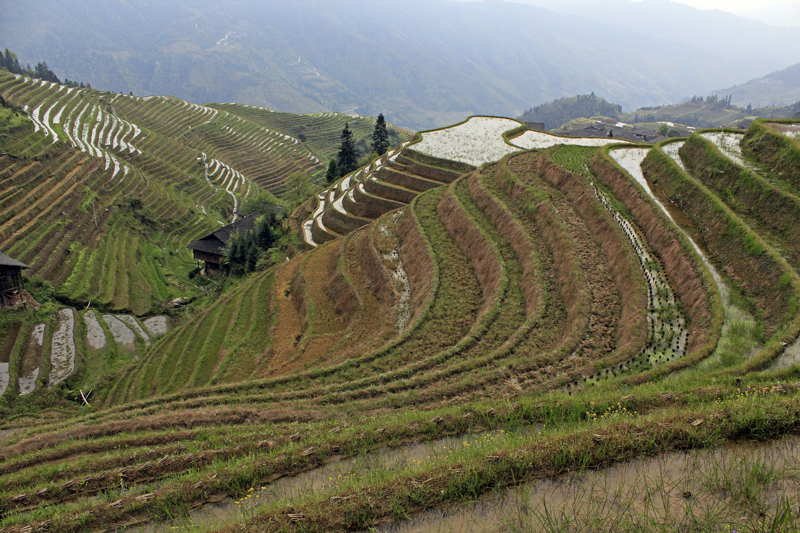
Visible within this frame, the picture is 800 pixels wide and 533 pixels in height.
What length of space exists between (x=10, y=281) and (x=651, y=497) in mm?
40953

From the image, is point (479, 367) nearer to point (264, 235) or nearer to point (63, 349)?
point (63, 349)

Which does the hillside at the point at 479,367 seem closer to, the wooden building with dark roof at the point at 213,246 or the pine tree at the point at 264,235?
the pine tree at the point at 264,235

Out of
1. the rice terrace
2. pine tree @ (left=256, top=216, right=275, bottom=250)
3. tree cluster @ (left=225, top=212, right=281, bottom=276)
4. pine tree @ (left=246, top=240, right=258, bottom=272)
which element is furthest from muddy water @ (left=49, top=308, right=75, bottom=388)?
pine tree @ (left=256, top=216, right=275, bottom=250)

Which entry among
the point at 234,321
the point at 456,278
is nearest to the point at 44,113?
the point at 234,321

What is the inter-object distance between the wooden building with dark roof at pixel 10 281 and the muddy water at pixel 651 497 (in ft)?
120

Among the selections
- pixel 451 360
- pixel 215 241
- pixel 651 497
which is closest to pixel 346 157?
pixel 215 241

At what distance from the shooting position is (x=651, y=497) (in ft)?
21.6

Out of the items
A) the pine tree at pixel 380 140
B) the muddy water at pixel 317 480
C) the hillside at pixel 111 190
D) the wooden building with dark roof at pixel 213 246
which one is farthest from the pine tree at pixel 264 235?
the muddy water at pixel 317 480

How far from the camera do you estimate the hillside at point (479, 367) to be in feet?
24.8

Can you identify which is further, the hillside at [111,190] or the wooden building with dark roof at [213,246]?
the wooden building with dark roof at [213,246]

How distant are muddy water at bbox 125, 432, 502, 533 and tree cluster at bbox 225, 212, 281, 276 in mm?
32233

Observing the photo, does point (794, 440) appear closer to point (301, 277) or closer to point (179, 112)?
point (301, 277)

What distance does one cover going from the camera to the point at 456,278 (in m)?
21.7

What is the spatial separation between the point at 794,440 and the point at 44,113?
309 feet
